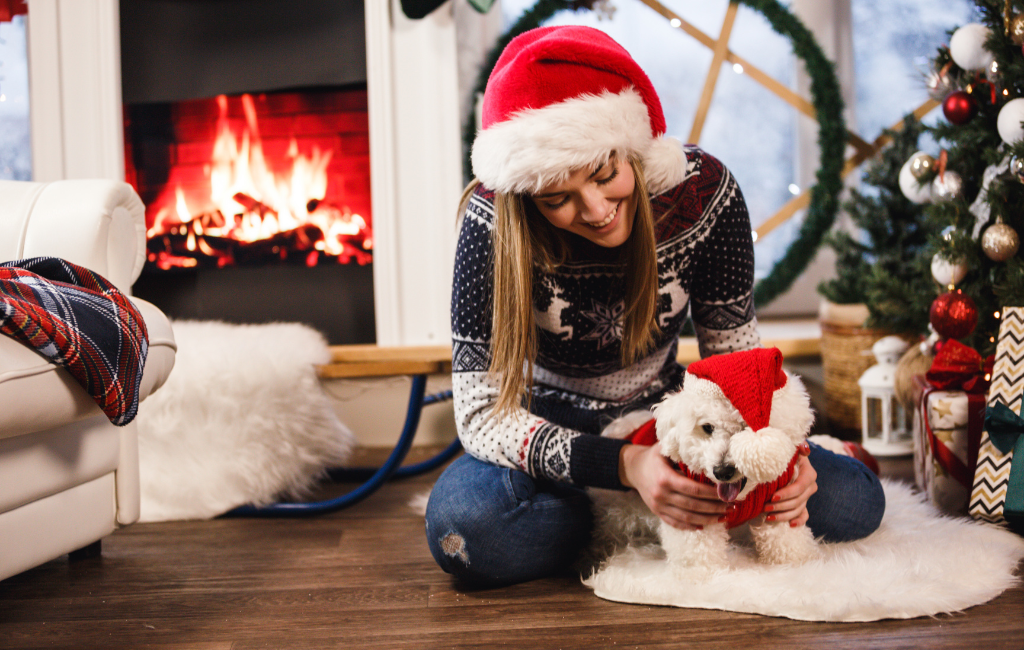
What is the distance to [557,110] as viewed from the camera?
0.81m

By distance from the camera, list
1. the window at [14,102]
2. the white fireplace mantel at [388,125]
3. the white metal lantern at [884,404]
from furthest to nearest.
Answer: the window at [14,102] < the white fireplace mantel at [388,125] < the white metal lantern at [884,404]

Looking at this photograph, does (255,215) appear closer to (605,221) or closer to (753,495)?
(605,221)

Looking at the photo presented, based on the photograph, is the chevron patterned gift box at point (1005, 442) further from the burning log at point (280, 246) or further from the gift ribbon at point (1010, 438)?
the burning log at point (280, 246)

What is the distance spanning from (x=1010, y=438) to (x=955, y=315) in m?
0.31

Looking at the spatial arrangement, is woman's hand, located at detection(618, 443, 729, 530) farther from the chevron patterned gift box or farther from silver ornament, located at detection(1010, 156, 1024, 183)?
silver ornament, located at detection(1010, 156, 1024, 183)

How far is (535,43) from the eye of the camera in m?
0.83

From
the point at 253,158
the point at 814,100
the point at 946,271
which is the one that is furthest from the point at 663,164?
the point at 253,158

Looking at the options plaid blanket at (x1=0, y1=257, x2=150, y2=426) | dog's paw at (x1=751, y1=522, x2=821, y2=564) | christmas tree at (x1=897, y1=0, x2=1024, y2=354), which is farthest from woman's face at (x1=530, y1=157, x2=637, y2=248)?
christmas tree at (x1=897, y1=0, x2=1024, y2=354)

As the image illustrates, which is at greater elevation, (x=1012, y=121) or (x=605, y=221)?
(x=1012, y=121)

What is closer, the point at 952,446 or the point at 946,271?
the point at 952,446

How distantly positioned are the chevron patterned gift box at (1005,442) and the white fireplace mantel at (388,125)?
4.18ft

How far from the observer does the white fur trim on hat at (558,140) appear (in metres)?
0.81

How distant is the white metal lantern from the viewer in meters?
1.63

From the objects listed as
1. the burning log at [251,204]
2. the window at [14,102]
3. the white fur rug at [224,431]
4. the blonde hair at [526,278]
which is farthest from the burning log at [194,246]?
the blonde hair at [526,278]
